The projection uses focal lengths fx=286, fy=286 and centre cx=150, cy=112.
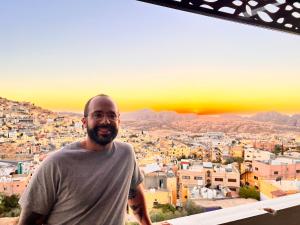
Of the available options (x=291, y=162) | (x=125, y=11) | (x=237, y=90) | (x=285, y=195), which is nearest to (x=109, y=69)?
(x=125, y=11)

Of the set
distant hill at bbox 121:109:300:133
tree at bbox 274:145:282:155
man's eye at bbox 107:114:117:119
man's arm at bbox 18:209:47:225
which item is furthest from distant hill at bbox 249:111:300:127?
man's arm at bbox 18:209:47:225

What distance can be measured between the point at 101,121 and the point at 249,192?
1424mm

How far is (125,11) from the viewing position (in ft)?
5.64

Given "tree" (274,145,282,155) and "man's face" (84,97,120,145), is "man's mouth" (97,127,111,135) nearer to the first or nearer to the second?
"man's face" (84,97,120,145)

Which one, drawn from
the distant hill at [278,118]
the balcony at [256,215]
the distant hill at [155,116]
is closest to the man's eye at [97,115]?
the distant hill at [155,116]

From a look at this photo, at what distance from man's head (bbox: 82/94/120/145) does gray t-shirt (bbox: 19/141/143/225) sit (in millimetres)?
73

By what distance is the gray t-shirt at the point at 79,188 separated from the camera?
1.22 m

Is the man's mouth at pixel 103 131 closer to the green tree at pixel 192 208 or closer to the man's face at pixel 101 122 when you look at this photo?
the man's face at pixel 101 122

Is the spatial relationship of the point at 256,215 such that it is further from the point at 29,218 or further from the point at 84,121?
the point at 29,218

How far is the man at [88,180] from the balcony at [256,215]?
60cm

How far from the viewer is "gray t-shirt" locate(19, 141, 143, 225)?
1.22m

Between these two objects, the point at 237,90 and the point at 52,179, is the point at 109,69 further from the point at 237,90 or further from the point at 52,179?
the point at 237,90

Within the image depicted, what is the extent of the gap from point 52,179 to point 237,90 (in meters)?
1.44

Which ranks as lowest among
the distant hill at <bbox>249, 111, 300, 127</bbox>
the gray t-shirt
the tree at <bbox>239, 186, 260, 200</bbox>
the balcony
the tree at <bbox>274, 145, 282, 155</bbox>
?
the balcony
